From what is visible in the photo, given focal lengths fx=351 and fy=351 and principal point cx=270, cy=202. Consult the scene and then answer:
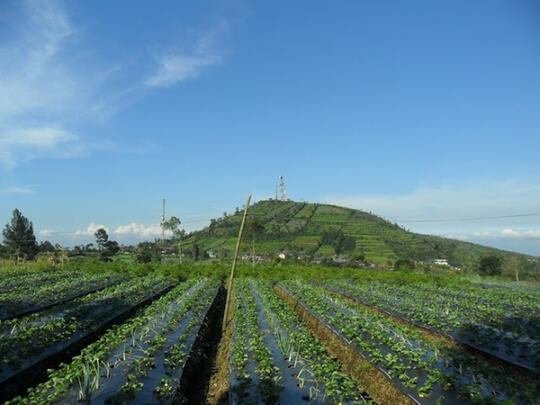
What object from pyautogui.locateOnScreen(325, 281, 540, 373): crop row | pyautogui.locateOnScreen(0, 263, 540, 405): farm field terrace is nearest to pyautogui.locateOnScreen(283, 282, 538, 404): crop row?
pyautogui.locateOnScreen(0, 263, 540, 405): farm field terrace

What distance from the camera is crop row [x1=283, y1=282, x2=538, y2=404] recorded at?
5004mm

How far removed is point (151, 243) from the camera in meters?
62.1

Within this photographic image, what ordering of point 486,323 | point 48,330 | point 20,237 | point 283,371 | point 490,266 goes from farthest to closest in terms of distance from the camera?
point 20,237 → point 490,266 → point 486,323 → point 48,330 → point 283,371

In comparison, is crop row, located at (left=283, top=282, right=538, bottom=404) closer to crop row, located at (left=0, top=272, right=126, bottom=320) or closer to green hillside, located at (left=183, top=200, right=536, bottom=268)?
crop row, located at (left=0, top=272, right=126, bottom=320)

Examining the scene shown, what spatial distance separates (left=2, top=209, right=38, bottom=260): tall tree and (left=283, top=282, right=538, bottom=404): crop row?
5516cm

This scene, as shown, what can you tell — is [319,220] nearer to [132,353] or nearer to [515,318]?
[515,318]

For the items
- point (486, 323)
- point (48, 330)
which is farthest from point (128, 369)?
point (486, 323)

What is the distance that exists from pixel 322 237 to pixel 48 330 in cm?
6779

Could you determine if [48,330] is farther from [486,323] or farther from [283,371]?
[486,323]

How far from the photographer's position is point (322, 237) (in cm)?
7388

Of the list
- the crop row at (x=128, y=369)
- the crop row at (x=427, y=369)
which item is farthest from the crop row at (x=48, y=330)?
the crop row at (x=427, y=369)

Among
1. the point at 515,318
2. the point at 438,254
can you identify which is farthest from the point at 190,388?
the point at 438,254

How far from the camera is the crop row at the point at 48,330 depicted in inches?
251

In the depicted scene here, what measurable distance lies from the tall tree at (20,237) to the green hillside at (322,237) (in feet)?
91.7
